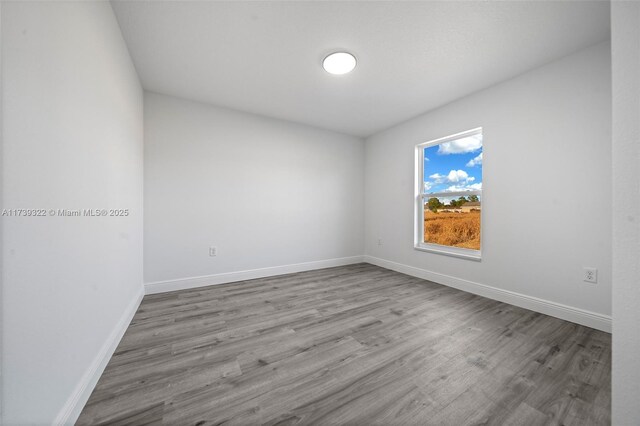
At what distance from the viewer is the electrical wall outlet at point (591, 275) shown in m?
1.94

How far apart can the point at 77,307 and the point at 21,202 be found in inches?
24.6

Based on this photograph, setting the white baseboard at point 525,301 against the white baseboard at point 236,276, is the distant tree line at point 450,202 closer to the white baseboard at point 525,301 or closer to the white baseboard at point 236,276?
the white baseboard at point 525,301

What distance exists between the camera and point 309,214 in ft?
13.0

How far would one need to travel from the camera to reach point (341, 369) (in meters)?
1.45

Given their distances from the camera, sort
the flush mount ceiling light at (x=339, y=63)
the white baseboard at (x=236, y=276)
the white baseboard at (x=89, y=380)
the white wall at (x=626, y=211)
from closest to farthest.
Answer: the white wall at (x=626, y=211) → the white baseboard at (x=89, y=380) → the flush mount ceiling light at (x=339, y=63) → the white baseboard at (x=236, y=276)

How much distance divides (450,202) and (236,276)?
3.30m

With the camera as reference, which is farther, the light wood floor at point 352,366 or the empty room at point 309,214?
the light wood floor at point 352,366

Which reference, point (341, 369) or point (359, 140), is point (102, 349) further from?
point (359, 140)

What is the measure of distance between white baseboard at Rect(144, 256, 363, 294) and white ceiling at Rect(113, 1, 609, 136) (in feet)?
7.93

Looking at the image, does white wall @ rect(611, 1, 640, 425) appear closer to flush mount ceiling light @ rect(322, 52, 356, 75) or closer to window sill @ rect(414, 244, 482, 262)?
flush mount ceiling light @ rect(322, 52, 356, 75)

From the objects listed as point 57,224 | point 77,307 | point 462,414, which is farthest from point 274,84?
point 462,414

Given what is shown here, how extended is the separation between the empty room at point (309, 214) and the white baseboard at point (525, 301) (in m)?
0.02

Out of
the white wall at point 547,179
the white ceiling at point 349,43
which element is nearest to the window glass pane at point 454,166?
the white wall at point 547,179

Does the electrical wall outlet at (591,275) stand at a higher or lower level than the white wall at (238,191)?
lower
